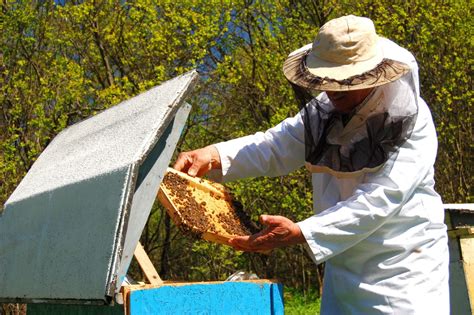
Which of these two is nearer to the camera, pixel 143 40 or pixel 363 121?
pixel 363 121

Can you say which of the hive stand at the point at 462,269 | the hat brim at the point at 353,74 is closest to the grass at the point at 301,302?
the hive stand at the point at 462,269

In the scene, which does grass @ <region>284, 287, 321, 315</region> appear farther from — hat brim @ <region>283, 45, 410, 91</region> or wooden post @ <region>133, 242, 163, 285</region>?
hat brim @ <region>283, 45, 410, 91</region>

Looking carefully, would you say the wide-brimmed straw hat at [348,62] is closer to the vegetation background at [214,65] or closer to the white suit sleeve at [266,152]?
the white suit sleeve at [266,152]

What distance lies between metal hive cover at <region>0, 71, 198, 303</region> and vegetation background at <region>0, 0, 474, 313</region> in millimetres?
7652

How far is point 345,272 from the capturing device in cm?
299

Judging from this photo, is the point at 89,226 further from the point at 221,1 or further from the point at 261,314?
→ the point at 221,1

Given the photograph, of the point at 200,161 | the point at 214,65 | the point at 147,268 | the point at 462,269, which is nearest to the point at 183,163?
the point at 200,161

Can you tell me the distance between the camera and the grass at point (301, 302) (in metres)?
10.4

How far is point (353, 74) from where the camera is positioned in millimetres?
2746

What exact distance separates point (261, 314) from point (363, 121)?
83 centimetres

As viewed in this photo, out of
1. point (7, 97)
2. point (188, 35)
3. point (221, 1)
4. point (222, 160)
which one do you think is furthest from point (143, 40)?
point (222, 160)

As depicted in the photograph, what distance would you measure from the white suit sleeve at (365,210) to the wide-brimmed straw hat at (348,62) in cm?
30

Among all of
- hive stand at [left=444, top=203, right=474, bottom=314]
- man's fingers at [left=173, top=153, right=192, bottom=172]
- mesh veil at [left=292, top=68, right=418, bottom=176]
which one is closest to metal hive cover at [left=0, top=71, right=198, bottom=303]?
man's fingers at [left=173, top=153, right=192, bottom=172]

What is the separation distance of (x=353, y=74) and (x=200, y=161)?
93 cm
